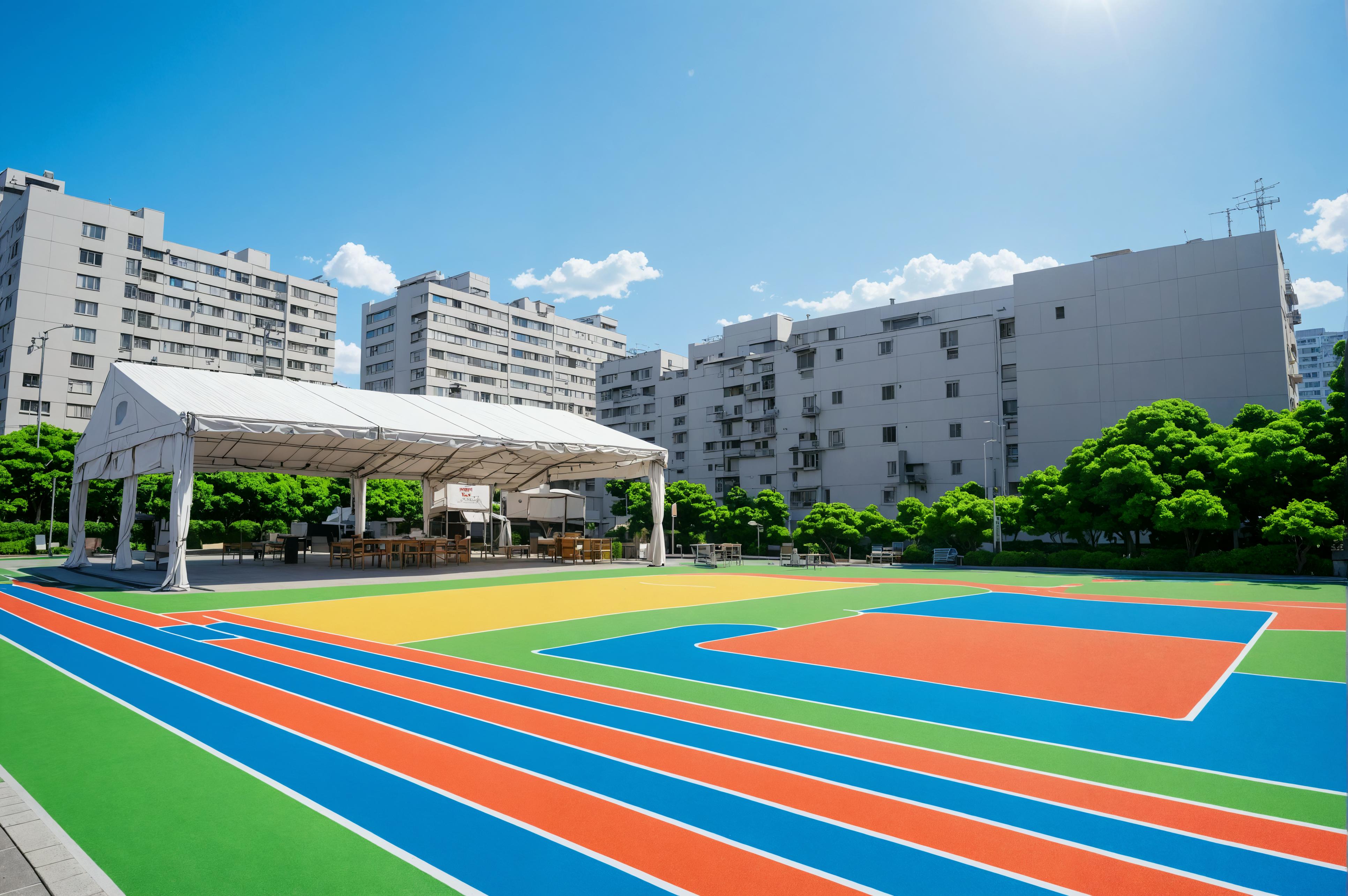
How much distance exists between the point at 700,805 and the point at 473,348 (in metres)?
91.2

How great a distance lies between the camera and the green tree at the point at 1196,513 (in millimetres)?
24969

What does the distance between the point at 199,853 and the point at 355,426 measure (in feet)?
60.9

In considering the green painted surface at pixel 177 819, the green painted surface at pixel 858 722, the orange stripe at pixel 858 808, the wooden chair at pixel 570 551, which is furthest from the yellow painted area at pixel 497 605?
the wooden chair at pixel 570 551

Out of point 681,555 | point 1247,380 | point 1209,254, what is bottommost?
point 681,555

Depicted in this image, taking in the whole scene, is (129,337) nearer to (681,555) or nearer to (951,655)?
(681,555)

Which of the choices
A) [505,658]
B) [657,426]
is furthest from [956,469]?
[505,658]

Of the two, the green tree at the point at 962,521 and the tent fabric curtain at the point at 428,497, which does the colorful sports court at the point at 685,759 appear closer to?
the tent fabric curtain at the point at 428,497

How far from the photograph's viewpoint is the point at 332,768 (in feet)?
17.2

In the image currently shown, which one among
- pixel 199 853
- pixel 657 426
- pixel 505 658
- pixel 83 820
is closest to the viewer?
pixel 199 853

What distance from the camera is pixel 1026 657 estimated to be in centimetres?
970

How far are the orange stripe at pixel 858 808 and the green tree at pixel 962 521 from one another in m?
31.8

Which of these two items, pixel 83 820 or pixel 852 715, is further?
pixel 852 715

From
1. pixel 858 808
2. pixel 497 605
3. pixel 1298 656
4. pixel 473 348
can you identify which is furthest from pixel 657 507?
pixel 473 348

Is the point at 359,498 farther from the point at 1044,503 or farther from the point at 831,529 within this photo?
the point at 1044,503
